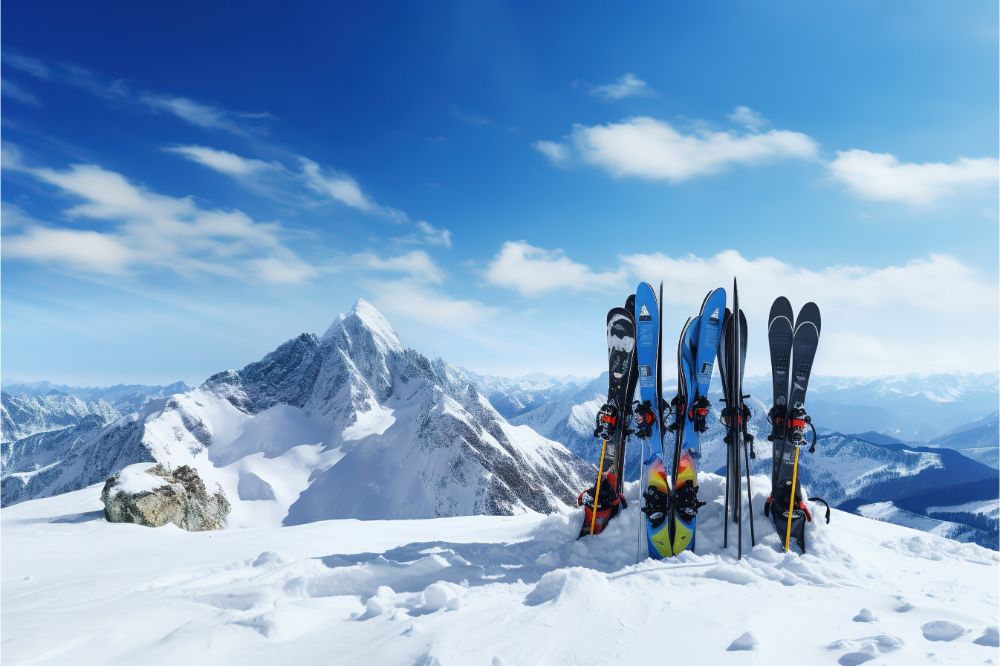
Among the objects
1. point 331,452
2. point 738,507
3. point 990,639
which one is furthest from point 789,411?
point 331,452

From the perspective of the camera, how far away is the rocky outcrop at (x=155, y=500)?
2017 centimetres

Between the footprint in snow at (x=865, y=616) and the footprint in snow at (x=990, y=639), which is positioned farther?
the footprint in snow at (x=865, y=616)

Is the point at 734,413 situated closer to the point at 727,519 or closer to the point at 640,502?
the point at 727,519

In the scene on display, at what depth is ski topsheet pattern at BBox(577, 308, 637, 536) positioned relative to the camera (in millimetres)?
12375

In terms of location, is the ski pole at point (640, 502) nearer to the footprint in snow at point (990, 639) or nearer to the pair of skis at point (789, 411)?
the pair of skis at point (789, 411)

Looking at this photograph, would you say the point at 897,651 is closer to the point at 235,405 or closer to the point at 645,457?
the point at 645,457

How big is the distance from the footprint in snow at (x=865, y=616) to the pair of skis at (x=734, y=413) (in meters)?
4.98

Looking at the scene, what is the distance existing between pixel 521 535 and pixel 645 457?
12.5 feet

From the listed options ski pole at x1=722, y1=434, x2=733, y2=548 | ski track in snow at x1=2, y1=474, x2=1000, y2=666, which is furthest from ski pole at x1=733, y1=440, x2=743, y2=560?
ski track in snow at x1=2, y1=474, x2=1000, y2=666

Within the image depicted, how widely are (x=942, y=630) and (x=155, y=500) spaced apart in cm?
2516

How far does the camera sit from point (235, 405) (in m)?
172

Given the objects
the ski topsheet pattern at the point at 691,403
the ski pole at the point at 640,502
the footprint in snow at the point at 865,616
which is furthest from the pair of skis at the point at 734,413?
the footprint in snow at the point at 865,616

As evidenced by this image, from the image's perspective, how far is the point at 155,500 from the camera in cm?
2175

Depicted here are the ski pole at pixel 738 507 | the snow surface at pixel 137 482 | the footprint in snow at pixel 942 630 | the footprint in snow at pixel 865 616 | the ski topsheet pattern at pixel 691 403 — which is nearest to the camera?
the footprint in snow at pixel 942 630
